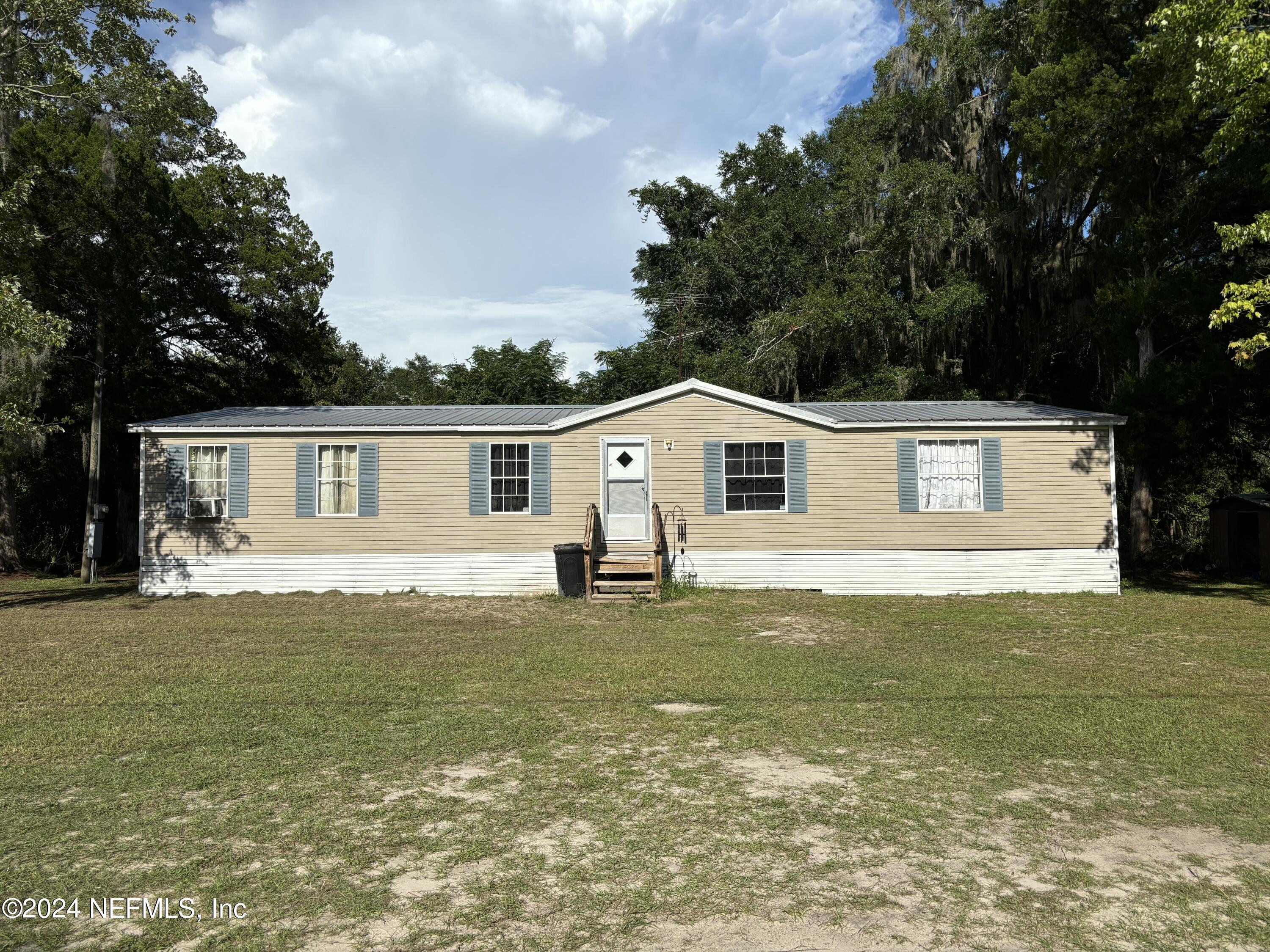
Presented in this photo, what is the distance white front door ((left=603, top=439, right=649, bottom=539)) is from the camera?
1441cm

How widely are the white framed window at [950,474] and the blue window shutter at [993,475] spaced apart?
0.07 m

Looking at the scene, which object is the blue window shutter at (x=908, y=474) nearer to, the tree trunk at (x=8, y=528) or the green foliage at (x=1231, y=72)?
the green foliage at (x=1231, y=72)

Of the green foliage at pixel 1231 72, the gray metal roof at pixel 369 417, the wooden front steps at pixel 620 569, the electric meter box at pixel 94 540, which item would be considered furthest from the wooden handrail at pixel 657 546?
the electric meter box at pixel 94 540

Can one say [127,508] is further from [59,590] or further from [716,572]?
[716,572]

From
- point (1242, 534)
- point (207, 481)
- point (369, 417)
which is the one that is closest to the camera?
point (207, 481)

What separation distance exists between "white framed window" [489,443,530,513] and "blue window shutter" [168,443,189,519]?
517cm

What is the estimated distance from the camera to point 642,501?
14.4m

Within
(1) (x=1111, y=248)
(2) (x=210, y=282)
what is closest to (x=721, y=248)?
(1) (x=1111, y=248)

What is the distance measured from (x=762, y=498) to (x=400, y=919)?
11.7 m

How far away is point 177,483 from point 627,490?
7615 mm

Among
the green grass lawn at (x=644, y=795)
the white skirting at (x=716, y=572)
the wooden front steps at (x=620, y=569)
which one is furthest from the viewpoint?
the white skirting at (x=716, y=572)

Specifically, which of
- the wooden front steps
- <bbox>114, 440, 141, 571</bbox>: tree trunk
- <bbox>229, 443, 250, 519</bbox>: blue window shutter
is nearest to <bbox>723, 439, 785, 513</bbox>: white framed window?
the wooden front steps

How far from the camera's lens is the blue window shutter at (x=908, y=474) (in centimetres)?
1419

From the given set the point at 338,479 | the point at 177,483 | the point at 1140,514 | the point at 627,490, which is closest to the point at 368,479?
the point at 338,479
